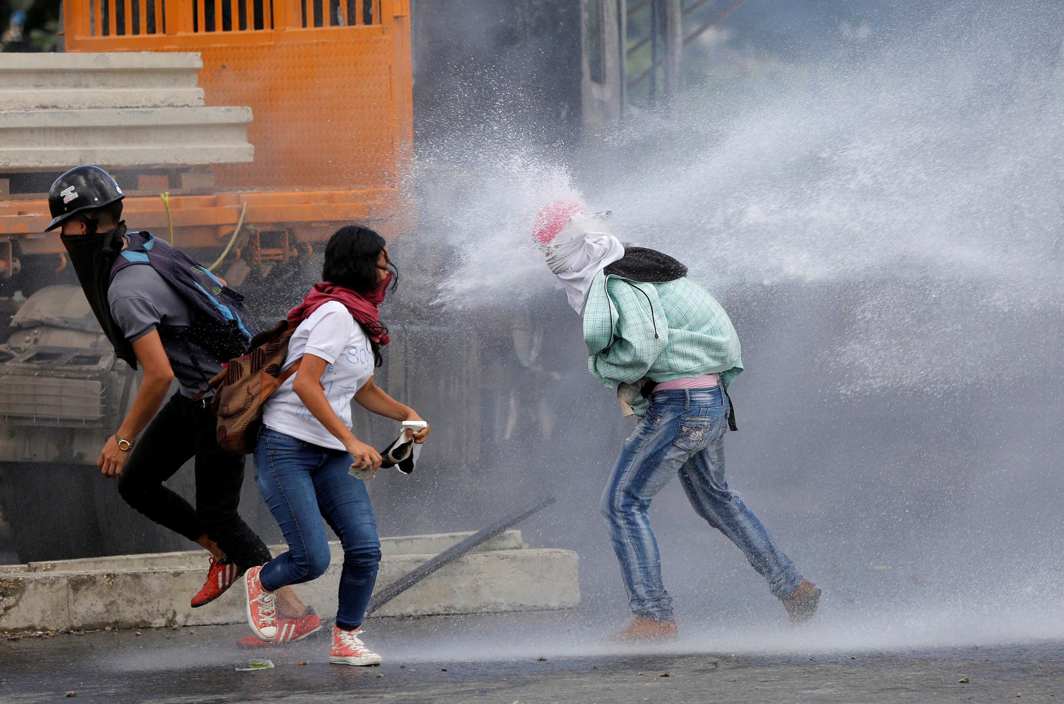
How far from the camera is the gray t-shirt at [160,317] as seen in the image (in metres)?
5.29

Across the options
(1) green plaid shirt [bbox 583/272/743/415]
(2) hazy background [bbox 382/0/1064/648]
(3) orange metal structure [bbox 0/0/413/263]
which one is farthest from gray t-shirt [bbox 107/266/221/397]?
(3) orange metal structure [bbox 0/0/413/263]

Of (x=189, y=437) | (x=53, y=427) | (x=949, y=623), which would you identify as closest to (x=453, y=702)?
(x=189, y=437)

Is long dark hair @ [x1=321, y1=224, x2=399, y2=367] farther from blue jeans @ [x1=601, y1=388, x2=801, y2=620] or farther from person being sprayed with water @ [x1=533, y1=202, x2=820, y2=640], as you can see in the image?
blue jeans @ [x1=601, y1=388, x2=801, y2=620]

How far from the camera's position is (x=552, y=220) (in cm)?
587

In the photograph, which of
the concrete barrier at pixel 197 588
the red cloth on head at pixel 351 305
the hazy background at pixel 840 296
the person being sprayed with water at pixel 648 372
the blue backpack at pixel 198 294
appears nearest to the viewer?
the red cloth on head at pixel 351 305

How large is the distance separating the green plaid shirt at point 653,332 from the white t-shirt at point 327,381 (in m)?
0.84

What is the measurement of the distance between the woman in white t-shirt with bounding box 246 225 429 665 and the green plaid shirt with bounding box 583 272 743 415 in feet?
2.48

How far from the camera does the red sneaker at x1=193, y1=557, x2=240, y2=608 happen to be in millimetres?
5730

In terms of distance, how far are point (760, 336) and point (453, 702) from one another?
20.2 ft

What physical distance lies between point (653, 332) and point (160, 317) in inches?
62.0

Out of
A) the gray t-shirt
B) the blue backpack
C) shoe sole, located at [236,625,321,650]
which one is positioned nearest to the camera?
the gray t-shirt

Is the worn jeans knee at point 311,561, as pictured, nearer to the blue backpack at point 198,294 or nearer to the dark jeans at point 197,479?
the dark jeans at point 197,479

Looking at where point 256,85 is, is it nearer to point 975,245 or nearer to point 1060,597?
point 975,245

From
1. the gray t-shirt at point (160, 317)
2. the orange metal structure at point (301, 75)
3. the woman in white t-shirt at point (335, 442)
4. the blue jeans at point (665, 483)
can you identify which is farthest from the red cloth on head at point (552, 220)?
the orange metal structure at point (301, 75)
